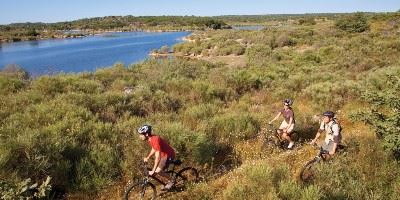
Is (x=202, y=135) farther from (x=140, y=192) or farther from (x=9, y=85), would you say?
(x=9, y=85)

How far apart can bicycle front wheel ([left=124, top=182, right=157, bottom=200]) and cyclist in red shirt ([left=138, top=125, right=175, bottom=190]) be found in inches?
13.7

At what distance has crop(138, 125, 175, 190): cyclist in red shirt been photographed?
762 centimetres

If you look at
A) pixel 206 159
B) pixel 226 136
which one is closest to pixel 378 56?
pixel 226 136

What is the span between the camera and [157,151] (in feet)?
25.3

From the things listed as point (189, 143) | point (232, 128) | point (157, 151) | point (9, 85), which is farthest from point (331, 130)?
point (9, 85)

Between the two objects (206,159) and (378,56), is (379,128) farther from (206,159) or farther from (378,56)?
(378,56)

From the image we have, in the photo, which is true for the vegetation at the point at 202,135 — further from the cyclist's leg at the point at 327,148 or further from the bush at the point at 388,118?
the cyclist's leg at the point at 327,148

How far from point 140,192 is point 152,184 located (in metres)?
0.34

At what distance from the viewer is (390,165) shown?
8508 mm

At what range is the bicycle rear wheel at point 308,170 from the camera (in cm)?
848

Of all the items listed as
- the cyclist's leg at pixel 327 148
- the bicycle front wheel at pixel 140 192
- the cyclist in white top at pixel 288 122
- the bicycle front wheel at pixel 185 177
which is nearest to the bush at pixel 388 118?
the cyclist's leg at pixel 327 148

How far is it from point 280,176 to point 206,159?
2980 millimetres

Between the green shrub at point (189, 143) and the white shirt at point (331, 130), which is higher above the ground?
the white shirt at point (331, 130)

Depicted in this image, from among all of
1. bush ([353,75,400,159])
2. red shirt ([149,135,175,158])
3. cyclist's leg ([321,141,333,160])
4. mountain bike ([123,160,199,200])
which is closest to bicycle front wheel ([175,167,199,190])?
mountain bike ([123,160,199,200])
